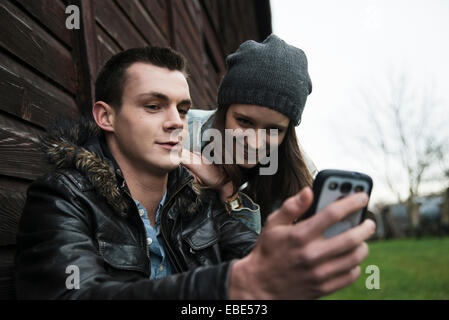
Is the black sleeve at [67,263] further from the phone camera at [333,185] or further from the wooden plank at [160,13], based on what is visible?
the wooden plank at [160,13]

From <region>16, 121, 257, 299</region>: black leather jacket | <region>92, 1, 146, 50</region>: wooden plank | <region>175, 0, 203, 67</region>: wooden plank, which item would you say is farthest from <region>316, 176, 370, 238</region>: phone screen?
<region>175, 0, 203, 67</region>: wooden plank

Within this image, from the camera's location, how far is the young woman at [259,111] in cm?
214

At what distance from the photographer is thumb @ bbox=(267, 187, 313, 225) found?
772 millimetres

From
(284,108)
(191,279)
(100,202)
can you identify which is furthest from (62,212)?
(284,108)

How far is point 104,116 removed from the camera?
5.49 feet

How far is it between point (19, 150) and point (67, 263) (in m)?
0.72

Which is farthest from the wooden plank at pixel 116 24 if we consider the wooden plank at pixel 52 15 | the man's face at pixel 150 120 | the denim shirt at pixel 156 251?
the denim shirt at pixel 156 251

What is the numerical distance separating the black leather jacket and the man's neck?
2.3 inches

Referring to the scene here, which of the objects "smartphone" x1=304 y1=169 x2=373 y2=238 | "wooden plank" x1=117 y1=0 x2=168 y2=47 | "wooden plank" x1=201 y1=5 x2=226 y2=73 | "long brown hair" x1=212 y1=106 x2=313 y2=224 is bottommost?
"smartphone" x1=304 y1=169 x2=373 y2=238

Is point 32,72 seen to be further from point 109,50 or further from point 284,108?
point 284,108

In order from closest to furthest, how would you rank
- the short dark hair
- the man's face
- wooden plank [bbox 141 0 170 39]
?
1. the man's face
2. the short dark hair
3. wooden plank [bbox 141 0 170 39]

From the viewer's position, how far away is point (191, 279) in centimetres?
89

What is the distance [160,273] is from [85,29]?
1424 millimetres

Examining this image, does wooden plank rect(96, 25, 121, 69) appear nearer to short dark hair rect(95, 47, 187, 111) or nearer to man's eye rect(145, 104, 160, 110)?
short dark hair rect(95, 47, 187, 111)
